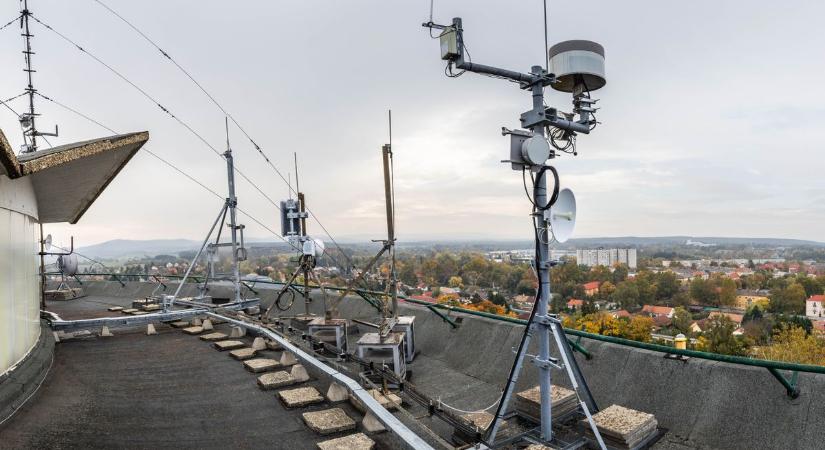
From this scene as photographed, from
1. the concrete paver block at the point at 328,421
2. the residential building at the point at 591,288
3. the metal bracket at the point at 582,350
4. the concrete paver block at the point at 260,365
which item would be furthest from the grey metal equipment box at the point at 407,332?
the residential building at the point at 591,288

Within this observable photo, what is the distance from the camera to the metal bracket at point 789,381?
5113 mm

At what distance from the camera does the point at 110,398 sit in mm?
6613

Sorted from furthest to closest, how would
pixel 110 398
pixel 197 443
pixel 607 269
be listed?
1. pixel 607 269
2. pixel 110 398
3. pixel 197 443

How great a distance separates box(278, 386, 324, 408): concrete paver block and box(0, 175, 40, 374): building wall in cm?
401

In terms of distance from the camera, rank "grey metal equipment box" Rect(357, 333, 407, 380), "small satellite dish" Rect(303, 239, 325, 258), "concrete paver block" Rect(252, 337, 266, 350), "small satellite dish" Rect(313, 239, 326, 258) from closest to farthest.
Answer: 1. "grey metal equipment box" Rect(357, 333, 407, 380)
2. "concrete paver block" Rect(252, 337, 266, 350)
3. "small satellite dish" Rect(303, 239, 325, 258)
4. "small satellite dish" Rect(313, 239, 326, 258)

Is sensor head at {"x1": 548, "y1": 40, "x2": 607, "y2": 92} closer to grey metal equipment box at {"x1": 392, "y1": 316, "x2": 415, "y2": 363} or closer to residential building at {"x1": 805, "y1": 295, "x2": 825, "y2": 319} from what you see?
grey metal equipment box at {"x1": 392, "y1": 316, "x2": 415, "y2": 363}

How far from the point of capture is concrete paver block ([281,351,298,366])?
317 inches

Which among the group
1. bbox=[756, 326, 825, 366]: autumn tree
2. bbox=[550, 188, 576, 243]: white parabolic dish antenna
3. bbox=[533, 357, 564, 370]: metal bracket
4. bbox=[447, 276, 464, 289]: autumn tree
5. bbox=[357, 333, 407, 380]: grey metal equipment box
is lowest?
bbox=[756, 326, 825, 366]: autumn tree

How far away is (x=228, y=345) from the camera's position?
9641mm

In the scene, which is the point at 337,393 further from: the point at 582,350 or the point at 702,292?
the point at 702,292

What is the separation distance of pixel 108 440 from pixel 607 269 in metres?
182

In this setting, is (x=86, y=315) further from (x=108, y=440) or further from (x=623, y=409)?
(x=623, y=409)

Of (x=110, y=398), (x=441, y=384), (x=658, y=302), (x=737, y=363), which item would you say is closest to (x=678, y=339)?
(x=737, y=363)

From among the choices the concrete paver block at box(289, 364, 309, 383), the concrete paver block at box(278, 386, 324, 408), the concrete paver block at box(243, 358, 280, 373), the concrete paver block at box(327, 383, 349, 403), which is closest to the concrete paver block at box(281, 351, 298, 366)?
the concrete paver block at box(243, 358, 280, 373)
